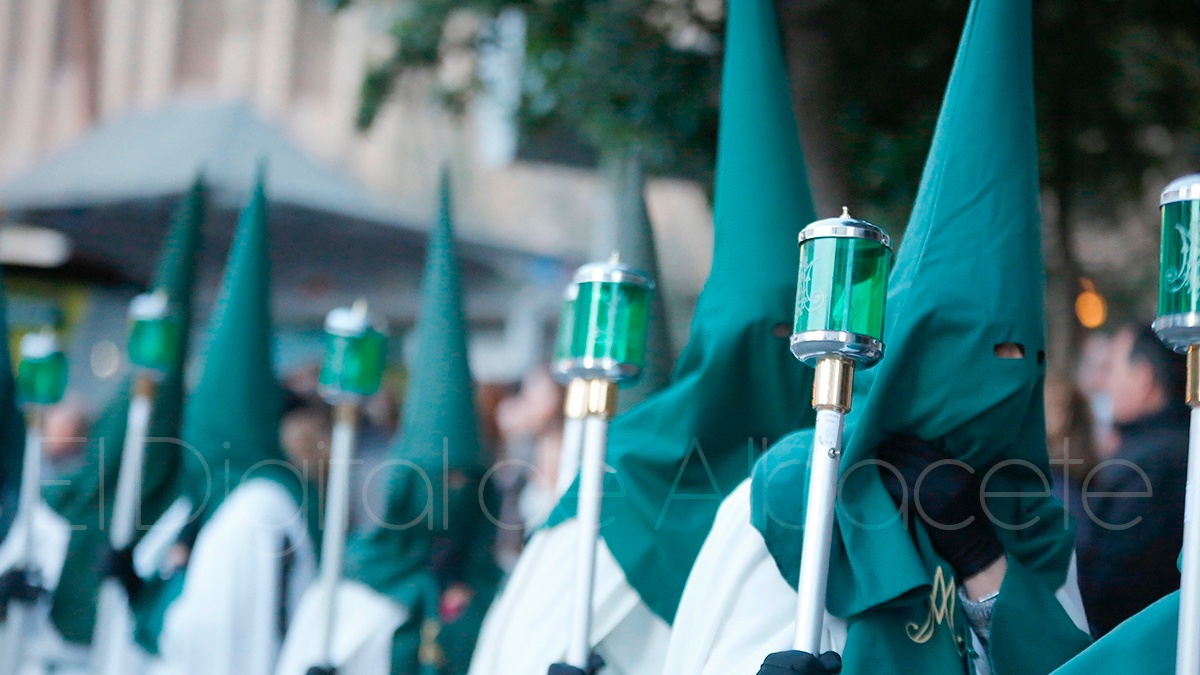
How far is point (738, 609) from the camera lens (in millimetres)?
2148

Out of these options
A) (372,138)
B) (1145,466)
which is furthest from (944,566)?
(372,138)

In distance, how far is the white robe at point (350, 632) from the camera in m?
3.86

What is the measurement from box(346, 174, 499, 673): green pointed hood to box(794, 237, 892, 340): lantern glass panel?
255 cm

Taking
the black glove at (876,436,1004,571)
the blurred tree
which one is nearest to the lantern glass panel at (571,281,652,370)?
the black glove at (876,436,1004,571)

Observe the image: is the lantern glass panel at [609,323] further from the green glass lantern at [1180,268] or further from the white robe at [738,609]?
the green glass lantern at [1180,268]

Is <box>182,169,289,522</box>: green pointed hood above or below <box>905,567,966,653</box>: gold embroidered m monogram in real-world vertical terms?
above

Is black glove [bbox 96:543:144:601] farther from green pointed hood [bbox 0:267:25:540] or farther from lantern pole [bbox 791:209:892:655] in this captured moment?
lantern pole [bbox 791:209:892:655]

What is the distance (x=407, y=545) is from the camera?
4.18 m

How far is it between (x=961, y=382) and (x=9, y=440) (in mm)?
4454

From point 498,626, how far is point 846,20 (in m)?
3.03

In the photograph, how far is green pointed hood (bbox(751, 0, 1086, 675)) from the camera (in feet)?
6.59

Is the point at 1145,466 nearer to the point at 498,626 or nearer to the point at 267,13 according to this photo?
the point at 498,626

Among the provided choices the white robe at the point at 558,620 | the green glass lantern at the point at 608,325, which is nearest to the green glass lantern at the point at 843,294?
the green glass lantern at the point at 608,325

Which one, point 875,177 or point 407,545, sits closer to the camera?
point 407,545
